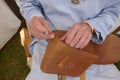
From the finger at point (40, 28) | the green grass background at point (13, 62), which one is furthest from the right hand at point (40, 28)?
the green grass background at point (13, 62)

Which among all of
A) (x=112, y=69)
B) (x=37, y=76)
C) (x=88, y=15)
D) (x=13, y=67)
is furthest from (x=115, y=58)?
(x=13, y=67)

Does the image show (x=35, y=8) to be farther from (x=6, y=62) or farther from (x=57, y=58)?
(x=6, y=62)

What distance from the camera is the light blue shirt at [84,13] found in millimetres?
1020

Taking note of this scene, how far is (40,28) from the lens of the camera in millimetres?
965

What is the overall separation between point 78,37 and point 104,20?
17cm

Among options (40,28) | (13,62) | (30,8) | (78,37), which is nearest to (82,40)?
(78,37)

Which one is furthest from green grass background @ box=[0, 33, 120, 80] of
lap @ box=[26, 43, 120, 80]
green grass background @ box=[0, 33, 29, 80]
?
lap @ box=[26, 43, 120, 80]

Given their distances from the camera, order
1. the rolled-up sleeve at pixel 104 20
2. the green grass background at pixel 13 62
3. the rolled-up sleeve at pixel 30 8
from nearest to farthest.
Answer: the rolled-up sleeve at pixel 104 20
the rolled-up sleeve at pixel 30 8
the green grass background at pixel 13 62

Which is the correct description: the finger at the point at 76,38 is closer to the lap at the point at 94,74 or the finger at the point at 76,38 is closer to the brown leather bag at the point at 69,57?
the brown leather bag at the point at 69,57

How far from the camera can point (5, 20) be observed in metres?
2.03

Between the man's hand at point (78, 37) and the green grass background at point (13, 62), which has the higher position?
the man's hand at point (78, 37)

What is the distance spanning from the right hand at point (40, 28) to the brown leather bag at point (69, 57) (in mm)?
30

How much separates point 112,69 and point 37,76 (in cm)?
31

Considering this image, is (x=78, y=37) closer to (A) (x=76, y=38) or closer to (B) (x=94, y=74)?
(A) (x=76, y=38)
